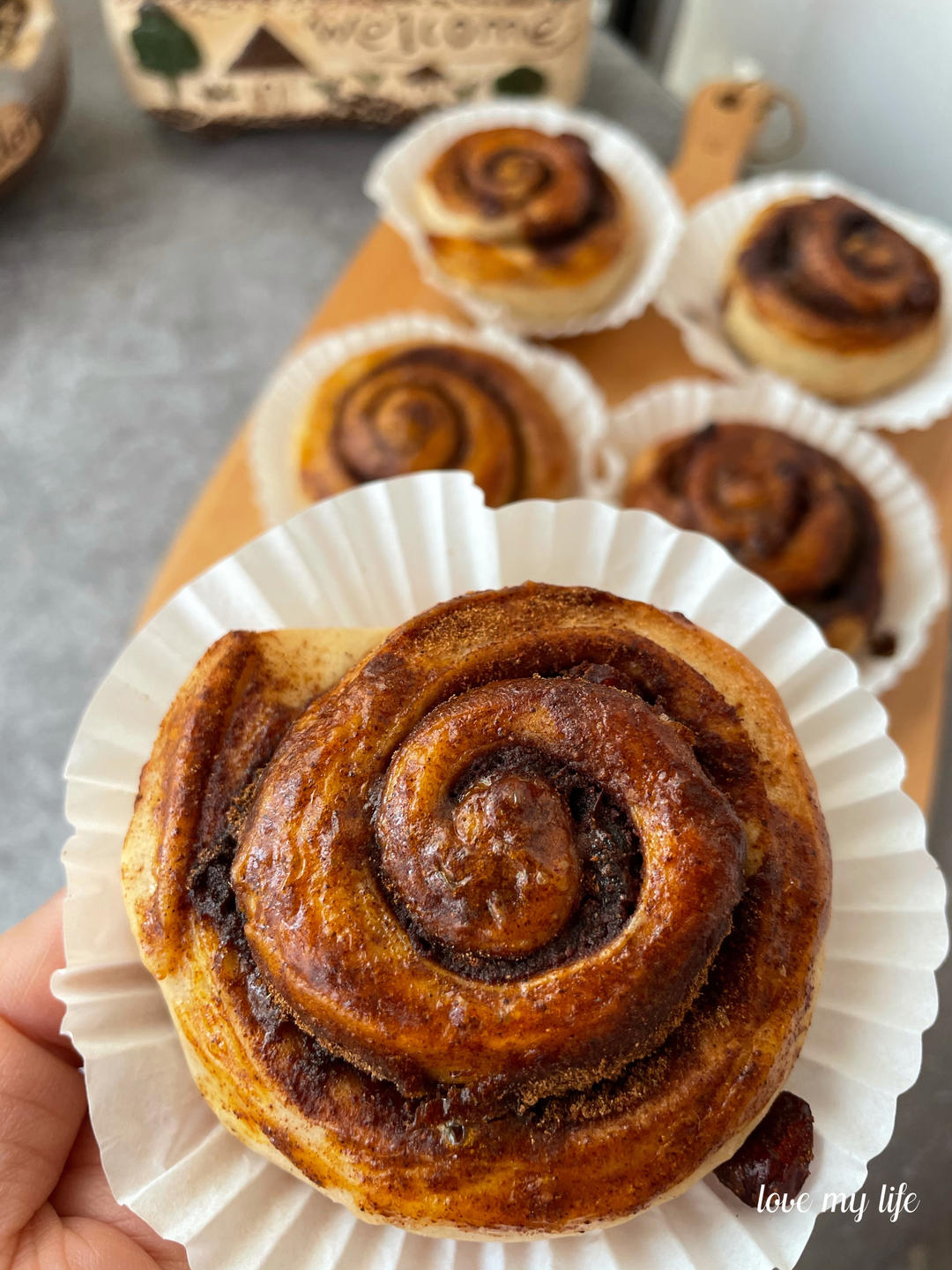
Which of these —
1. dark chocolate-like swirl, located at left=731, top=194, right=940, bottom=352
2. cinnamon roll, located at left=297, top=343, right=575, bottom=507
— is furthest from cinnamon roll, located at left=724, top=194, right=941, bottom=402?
cinnamon roll, located at left=297, top=343, right=575, bottom=507

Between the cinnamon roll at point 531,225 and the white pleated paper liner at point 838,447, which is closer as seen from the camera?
the white pleated paper liner at point 838,447

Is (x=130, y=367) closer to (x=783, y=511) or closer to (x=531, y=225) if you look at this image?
(x=531, y=225)

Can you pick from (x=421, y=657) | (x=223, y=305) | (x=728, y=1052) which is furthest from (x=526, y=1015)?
(x=223, y=305)

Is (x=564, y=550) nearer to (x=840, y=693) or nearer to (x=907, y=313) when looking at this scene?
(x=840, y=693)

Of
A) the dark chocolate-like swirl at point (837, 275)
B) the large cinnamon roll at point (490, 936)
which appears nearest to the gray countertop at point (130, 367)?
Result: the dark chocolate-like swirl at point (837, 275)

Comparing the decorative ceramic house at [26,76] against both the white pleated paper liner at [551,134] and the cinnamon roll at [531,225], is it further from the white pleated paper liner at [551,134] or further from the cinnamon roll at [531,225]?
the cinnamon roll at [531,225]

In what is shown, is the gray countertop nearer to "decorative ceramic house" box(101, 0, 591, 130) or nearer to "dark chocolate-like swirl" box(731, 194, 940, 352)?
"decorative ceramic house" box(101, 0, 591, 130)

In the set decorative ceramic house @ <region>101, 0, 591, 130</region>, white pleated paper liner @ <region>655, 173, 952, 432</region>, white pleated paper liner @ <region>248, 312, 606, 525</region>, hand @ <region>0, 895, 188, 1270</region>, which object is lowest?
hand @ <region>0, 895, 188, 1270</region>
